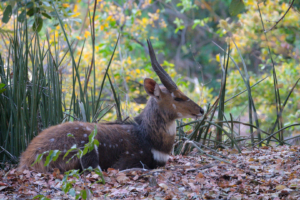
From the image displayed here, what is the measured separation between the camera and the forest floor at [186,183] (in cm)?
253

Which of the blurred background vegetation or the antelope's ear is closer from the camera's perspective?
the blurred background vegetation

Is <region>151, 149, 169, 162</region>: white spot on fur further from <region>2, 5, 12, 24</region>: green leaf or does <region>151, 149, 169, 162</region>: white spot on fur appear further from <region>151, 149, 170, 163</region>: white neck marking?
<region>2, 5, 12, 24</region>: green leaf

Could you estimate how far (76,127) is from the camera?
3545 mm

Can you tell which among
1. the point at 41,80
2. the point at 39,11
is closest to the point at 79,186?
the point at 41,80

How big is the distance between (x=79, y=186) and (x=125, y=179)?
1.37ft

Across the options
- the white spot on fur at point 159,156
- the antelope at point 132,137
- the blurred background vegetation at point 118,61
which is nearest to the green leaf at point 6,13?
the blurred background vegetation at point 118,61

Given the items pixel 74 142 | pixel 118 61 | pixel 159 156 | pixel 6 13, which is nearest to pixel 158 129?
pixel 159 156

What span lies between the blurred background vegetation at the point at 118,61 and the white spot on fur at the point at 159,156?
3.31ft

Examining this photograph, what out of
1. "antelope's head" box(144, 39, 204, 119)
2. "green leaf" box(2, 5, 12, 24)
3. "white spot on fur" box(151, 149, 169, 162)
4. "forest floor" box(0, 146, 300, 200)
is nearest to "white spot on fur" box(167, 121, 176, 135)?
"antelope's head" box(144, 39, 204, 119)

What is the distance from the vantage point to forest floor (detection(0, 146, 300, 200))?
253 centimetres

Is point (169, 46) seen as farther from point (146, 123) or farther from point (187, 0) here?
point (146, 123)

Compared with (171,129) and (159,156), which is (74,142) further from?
(171,129)

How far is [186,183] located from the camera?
286cm

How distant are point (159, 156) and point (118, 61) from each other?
6495 mm
